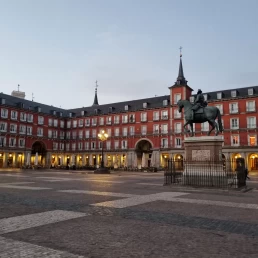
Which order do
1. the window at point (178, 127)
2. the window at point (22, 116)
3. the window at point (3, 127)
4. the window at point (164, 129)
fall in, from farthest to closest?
the window at point (22, 116)
the window at point (3, 127)
the window at point (164, 129)
the window at point (178, 127)

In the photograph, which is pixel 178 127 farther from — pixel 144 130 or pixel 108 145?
pixel 108 145

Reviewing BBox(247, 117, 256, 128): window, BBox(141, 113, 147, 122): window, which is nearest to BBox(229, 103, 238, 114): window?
BBox(247, 117, 256, 128): window

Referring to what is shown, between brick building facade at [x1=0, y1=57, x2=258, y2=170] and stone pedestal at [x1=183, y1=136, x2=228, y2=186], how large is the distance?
30361mm

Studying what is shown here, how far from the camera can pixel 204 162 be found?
1609cm

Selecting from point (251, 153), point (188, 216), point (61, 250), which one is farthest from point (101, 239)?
point (251, 153)

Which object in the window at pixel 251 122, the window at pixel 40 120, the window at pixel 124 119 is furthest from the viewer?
the window at pixel 40 120

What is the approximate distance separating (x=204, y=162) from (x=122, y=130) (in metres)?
48.7

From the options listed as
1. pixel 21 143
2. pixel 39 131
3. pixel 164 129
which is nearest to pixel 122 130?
pixel 164 129

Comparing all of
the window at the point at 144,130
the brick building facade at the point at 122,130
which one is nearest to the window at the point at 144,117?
the brick building facade at the point at 122,130

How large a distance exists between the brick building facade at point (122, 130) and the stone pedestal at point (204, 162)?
99.6ft

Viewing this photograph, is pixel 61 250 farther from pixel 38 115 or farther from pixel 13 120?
pixel 38 115

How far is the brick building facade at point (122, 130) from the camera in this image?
1982 inches

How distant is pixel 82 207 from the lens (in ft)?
26.5

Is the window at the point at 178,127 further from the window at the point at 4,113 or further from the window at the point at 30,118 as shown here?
the window at the point at 4,113
